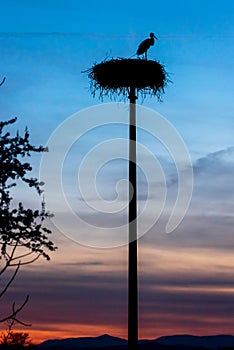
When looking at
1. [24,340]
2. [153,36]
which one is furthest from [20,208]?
[153,36]

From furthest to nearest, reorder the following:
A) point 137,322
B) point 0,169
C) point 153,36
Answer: point 153,36 < point 137,322 < point 0,169

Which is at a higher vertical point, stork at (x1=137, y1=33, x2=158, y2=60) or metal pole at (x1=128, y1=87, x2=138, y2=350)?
stork at (x1=137, y1=33, x2=158, y2=60)

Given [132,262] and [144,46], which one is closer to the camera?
[132,262]

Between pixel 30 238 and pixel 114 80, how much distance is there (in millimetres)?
8632

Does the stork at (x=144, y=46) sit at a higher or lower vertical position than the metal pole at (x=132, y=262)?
higher

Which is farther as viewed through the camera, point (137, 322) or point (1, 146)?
point (137, 322)

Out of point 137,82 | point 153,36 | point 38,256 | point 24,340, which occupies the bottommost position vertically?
point 24,340

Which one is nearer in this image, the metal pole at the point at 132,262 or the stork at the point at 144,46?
the metal pole at the point at 132,262

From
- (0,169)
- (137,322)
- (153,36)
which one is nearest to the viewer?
(0,169)

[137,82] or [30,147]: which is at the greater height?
[137,82]

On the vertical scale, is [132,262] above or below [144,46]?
below

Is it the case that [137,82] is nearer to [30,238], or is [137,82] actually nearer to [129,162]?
[129,162]

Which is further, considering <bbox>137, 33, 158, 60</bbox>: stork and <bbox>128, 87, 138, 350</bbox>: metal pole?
<bbox>137, 33, 158, 60</bbox>: stork

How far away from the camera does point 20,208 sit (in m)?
11.5
